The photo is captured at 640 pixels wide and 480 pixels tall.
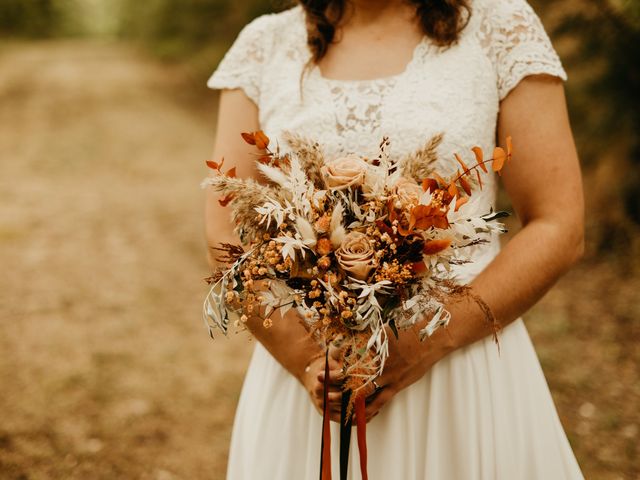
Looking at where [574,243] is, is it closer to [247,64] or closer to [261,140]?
[261,140]

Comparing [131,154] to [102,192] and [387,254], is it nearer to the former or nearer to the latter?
[102,192]

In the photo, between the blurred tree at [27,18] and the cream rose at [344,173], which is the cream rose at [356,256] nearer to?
the cream rose at [344,173]

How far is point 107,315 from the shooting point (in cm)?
579

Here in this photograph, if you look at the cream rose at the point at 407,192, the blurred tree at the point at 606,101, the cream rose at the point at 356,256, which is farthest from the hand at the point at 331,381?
the blurred tree at the point at 606,101

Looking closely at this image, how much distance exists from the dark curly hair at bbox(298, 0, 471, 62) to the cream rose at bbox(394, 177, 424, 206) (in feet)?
2.44

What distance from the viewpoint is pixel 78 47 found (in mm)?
26594

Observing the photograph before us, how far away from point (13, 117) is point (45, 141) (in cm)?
229

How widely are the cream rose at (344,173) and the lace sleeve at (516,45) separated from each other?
25.5 inches

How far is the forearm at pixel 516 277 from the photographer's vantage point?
5.63 feet

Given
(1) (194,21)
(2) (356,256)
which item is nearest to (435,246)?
(2) (356,256)

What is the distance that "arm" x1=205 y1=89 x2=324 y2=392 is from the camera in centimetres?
177

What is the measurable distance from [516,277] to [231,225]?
864mm

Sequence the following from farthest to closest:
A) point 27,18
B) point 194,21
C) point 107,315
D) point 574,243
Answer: point 27,18 → point 194,21 → point 107,315 → point 574,243

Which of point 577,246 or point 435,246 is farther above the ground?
point 435,246
